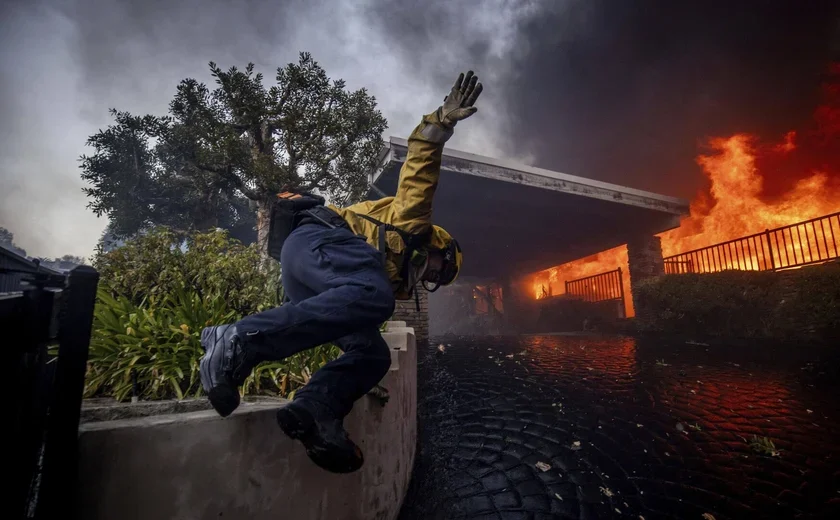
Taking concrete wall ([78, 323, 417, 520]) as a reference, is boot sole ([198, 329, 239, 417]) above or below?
above

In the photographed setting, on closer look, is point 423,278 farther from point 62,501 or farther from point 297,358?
point 62,501

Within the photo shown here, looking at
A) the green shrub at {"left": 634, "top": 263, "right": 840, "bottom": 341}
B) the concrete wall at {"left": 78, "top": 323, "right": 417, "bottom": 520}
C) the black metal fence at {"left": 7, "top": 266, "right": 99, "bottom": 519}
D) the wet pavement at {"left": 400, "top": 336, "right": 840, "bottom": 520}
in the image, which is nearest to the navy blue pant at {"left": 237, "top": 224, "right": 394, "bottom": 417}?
the concrete wall at {"left": 78, "top": 323, "right": 417, "bottom": 520}

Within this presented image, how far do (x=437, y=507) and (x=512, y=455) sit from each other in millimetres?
860

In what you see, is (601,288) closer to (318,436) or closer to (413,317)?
(413,317)

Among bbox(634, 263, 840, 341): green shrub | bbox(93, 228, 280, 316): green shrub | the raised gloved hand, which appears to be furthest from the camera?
bbox(634, 263, 840, 341): green shrub

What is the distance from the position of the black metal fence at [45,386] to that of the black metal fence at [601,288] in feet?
48.3

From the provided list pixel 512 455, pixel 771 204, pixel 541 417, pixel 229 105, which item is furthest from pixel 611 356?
pixel 771 204

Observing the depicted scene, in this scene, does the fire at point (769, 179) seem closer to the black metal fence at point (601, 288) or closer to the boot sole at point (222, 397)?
the black metal fence at point (601, 288)

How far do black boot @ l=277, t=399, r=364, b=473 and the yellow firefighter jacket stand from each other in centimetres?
80

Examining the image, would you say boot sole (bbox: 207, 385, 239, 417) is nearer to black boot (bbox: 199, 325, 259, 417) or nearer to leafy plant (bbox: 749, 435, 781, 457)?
black boot (bbox: 199, 325, 259, 417)

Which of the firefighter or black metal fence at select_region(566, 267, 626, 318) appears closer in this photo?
Answer: the firefighter

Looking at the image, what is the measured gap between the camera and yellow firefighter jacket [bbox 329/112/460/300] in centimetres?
172

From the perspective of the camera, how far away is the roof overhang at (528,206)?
7600 millimetres

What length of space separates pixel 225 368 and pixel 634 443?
3.25 meters
